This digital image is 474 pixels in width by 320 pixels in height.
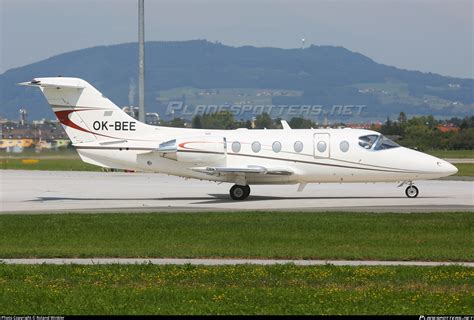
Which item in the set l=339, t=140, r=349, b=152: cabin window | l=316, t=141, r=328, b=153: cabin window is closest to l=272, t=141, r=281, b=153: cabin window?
l=316, t=141, r=328, b=153: cabin window

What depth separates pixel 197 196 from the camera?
37.6m

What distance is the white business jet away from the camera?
34.7 meters

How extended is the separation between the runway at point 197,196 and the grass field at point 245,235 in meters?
3.54

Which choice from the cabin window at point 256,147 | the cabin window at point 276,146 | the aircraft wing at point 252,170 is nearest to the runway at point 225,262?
the aircraft wing at point 252,170

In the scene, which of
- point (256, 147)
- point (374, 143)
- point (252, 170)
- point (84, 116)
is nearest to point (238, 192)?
point (252, 170)

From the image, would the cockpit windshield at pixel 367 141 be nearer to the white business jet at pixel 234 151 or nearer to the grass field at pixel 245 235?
the white business jet at pixel 234 151

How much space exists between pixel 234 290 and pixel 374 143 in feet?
67.1

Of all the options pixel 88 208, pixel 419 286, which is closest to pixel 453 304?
pixel 419 286

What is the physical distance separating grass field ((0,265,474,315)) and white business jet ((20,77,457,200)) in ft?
56.7

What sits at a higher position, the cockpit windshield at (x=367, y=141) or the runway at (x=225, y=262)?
the cockpit windshield at (x=367, y=141)

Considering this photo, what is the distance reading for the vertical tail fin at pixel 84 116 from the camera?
35.3 m

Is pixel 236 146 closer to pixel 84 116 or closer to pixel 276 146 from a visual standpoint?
pixel 276 146

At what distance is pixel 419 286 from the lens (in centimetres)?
1573

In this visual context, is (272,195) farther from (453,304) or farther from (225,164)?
(453,304)
